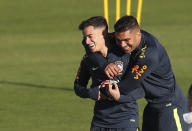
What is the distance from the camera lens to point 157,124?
27.0 feet

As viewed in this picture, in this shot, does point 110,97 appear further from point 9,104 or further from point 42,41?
point 42,41

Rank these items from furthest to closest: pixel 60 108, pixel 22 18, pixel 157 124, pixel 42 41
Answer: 1. pixel 22 18
2. pixel 42 41
3. pixel 60 108
4. pixel 157 124

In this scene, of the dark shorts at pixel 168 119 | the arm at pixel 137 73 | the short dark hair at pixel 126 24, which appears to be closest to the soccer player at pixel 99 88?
the arm at pixel 137 73

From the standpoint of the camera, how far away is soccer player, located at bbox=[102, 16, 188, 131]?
7.44 meters

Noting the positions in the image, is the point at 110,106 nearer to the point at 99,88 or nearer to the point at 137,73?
the point at 99,88

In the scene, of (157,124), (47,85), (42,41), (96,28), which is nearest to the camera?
(96,28)

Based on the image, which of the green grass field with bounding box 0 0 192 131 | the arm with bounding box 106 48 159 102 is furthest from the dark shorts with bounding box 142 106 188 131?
the green grass field with bounding box 0 0 192 131

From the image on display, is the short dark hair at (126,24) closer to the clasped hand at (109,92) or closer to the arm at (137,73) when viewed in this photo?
the arm at (137,73)

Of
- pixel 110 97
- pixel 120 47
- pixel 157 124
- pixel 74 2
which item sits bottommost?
pixel 74 2

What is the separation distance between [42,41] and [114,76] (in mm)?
11975

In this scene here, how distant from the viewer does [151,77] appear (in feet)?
25.5

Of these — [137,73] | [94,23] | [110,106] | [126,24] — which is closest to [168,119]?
[110,106]

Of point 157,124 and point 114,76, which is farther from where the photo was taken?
point 157,124

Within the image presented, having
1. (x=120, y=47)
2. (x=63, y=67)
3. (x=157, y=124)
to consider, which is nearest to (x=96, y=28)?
(x=120, y=47)
